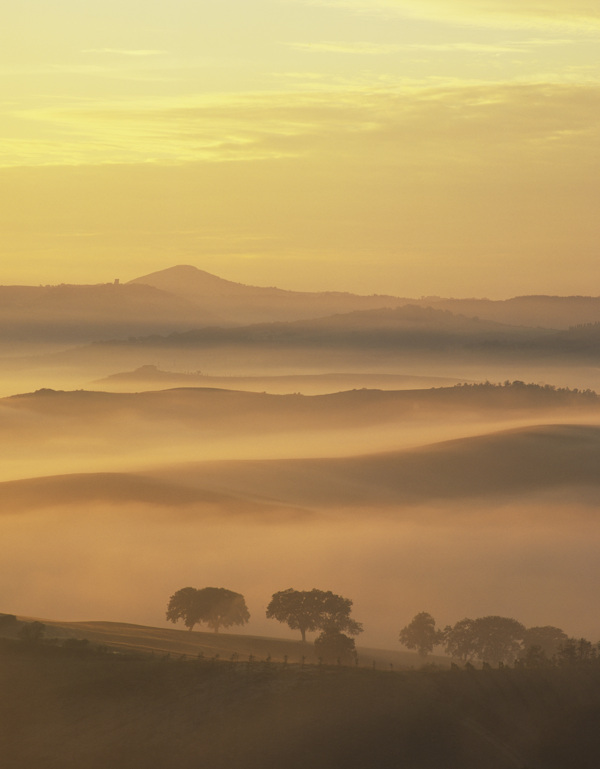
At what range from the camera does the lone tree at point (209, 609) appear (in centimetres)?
11381

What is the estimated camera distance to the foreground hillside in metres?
54.3

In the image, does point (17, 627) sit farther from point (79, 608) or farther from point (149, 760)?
point (79, 608)

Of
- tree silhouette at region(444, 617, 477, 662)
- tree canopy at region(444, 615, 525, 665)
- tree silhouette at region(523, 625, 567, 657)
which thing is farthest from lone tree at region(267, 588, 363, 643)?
tree silhouette at region(523, 625, 567, 657)

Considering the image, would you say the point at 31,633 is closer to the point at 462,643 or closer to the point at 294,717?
the point at 294,717

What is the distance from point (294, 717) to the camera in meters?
56.7

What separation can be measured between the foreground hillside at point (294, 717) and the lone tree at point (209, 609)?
4996cm

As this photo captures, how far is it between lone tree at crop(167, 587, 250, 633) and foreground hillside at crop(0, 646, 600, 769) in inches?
1967

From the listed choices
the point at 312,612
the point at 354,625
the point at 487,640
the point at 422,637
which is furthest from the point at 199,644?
the point at 487,640

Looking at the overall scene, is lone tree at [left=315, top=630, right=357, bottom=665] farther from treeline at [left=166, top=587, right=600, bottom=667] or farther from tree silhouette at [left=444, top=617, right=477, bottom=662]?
tree silhouette at [left=444, top=617, right=477, bottom=662]

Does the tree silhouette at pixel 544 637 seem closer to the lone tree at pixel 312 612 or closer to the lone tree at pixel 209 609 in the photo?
the lone tree at pixel 312 612

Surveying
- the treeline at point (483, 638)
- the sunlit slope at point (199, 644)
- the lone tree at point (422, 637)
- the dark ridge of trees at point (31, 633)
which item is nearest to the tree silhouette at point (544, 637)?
the treeline at point (483, 638)

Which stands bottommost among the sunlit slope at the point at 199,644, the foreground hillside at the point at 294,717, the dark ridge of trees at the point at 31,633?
the foreground hillside at the point at 294,717

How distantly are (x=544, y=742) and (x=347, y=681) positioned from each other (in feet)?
32.2

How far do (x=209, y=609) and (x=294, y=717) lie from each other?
191 ft
